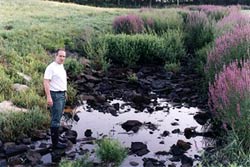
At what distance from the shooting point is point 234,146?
20.7ft

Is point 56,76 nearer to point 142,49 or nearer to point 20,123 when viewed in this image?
point 20,123

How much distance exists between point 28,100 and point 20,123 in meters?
1.25

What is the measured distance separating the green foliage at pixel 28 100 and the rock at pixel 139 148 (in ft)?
8.44

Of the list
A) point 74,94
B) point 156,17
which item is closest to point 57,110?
point 74,94

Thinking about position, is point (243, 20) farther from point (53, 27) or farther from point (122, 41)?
point (53, 27)

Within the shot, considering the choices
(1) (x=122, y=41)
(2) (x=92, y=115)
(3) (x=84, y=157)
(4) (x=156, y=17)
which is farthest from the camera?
(4) (x=156, y=17)

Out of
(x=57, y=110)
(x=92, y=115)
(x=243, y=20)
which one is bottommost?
(x=92, y=115)

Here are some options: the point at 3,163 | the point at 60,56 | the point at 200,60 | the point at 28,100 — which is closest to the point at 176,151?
the point at 60,56

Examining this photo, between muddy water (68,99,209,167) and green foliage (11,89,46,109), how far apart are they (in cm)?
91

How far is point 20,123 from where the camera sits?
7789mm

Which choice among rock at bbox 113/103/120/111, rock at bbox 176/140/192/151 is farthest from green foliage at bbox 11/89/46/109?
rock at bbox 176/140/192/151

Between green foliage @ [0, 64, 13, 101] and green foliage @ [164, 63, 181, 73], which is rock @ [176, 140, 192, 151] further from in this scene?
green foliage @ [164, 63, 181, 73]

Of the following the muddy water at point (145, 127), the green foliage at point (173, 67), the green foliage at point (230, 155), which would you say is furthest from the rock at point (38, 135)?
the green foliage at point (173, 67)

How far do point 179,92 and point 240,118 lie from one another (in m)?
4.75
